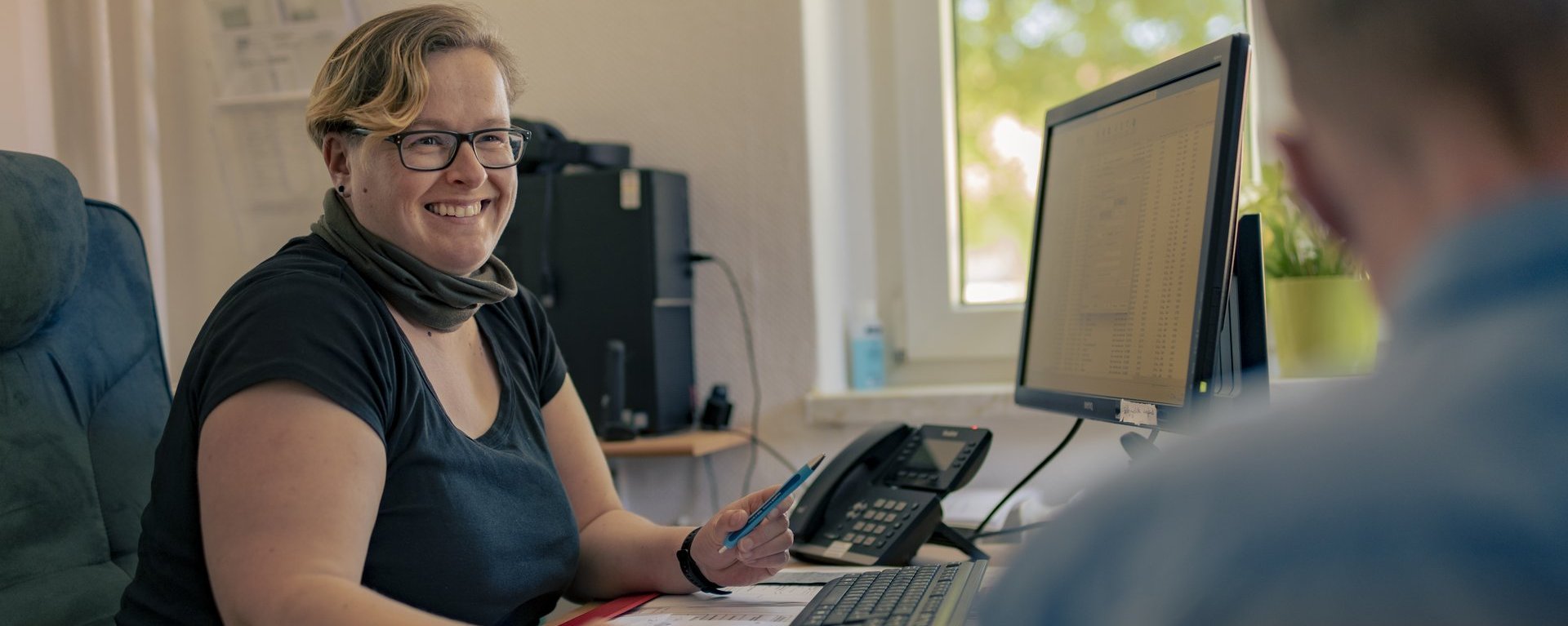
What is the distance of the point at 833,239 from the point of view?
243cm

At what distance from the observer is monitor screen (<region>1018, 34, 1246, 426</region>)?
43.8 inches

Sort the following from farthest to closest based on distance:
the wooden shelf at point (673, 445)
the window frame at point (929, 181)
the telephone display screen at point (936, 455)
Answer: the window frame at point (929, 181), the wooden shelf at point (673, 445), the telephone display screen at point (936, 455)

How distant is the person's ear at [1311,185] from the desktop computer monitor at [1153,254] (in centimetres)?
71

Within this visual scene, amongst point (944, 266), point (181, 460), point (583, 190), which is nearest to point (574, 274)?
point (583, 190)

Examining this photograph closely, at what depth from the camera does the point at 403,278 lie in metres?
1.16

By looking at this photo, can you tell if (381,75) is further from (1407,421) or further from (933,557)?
(1407,421)

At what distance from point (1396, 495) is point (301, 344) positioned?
86cm

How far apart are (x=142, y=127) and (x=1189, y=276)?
2207 mm

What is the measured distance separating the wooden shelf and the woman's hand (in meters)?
0.81

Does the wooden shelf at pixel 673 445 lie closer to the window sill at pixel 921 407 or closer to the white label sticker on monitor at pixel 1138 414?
the window sill at pixel 921 407

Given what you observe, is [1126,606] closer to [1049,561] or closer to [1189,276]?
[1049,561]

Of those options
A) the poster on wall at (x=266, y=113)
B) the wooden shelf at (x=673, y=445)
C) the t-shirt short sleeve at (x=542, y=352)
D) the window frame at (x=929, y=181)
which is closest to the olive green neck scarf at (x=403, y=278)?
the t-shirt short sleeve at (x=542, y=352)

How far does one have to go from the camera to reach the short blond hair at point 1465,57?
346 millimetres

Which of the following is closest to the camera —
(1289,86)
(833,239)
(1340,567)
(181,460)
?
(1340,567)
